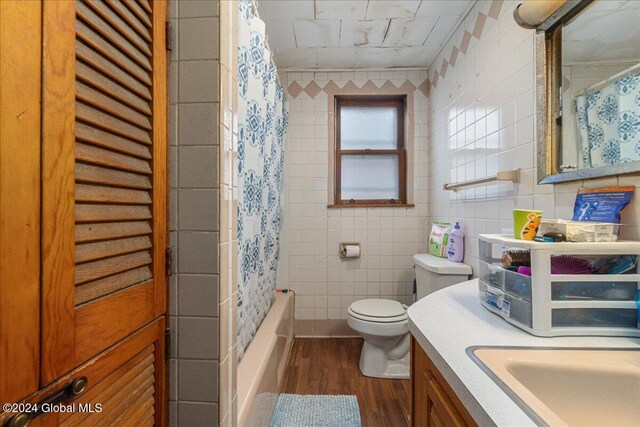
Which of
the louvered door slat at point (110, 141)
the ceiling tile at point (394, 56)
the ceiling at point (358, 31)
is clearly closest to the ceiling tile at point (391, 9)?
the ceiling at point (358, 31)

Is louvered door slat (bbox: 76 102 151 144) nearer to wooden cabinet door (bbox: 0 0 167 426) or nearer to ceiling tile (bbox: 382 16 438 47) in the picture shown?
wooden cabinet door (bbox: 0 0 167 426)

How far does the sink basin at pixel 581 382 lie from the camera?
0.58 meters

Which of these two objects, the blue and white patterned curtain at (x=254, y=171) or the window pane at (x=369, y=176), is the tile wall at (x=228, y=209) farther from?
the window pane at (x=369, y=176)

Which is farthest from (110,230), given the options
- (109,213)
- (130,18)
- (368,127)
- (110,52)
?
(368,127)

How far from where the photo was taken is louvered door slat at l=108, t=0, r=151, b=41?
584 mm

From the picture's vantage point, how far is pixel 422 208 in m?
2.41

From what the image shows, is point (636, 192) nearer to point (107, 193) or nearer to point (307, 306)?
point (107, 193)

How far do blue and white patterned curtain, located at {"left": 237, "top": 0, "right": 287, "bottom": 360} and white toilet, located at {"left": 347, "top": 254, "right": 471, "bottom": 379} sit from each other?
665 millimetres

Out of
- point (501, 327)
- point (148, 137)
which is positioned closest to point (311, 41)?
point (148, 137)

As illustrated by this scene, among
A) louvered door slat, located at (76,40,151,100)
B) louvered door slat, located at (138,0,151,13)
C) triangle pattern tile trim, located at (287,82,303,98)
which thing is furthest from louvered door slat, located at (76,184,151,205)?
triangle pattern tile trim, located at (287,82,303,98)

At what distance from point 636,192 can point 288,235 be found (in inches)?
79.1

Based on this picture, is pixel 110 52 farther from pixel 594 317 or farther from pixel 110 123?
pixel 594 317

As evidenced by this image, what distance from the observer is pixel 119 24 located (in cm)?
60

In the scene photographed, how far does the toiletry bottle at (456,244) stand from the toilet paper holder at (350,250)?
0.74 metres
